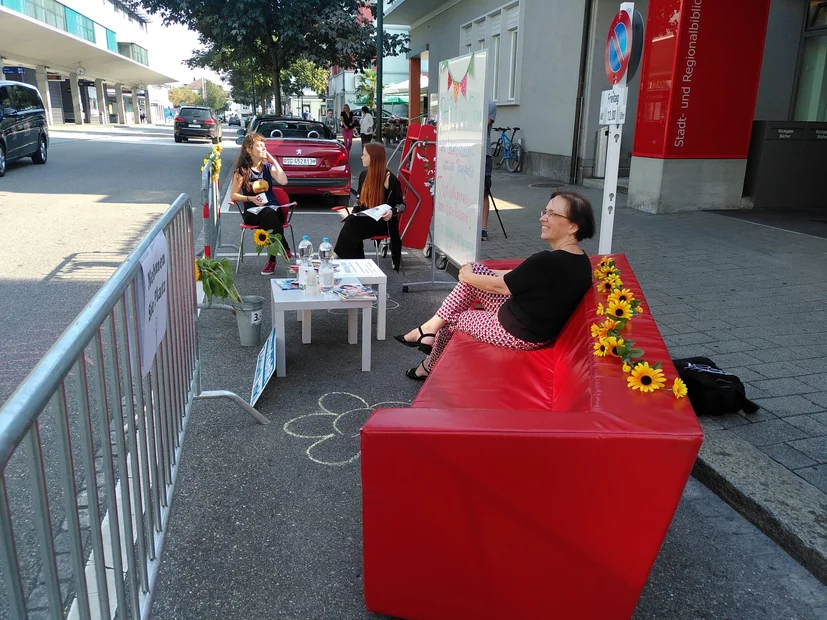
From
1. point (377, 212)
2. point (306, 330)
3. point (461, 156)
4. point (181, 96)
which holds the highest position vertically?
point (181, 96)

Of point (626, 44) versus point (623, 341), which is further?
point (626, 44)

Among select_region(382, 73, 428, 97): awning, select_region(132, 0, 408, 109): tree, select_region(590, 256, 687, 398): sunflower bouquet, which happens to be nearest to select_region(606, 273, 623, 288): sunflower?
select_region(590, 256, 687, 398): sunflower bouquet

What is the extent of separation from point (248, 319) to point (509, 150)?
47.3ft

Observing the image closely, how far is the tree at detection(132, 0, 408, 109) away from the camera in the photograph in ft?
64.9

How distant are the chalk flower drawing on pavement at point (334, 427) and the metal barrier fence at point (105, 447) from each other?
2.10ft

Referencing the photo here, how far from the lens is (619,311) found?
2.94m

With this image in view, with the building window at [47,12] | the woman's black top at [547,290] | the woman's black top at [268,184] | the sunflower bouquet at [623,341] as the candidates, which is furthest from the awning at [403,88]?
the sunflower bouquet at [623,341]

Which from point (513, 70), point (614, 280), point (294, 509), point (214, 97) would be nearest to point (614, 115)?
point (614, 280)

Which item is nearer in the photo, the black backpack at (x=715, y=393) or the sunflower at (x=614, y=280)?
the sunflower at (x=614, y=280)

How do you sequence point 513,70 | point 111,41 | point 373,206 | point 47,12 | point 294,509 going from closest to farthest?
point 294,509 → point 373,206 → point 513,70 → point 47,12 → point 111,41

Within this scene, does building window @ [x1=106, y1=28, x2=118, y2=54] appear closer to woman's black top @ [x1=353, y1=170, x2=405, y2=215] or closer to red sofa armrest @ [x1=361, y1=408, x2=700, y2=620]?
woman's black top @ [x1=353, y1=170, x2=405, y2=215]

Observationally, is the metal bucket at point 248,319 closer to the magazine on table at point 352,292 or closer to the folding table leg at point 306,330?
the folding table leg at point 306,330

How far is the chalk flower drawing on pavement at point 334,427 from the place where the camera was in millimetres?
3545

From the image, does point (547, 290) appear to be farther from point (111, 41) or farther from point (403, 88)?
point (111, 41)
